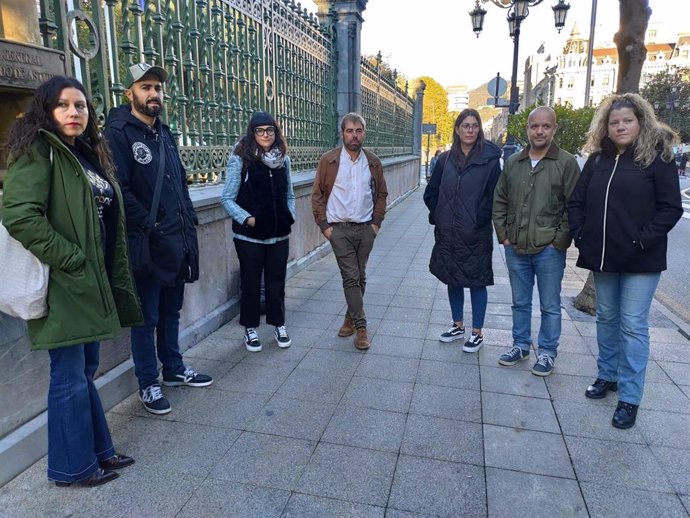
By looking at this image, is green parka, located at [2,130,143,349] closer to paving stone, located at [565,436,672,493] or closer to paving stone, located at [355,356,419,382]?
paving stone, located at [355,356,419,382]

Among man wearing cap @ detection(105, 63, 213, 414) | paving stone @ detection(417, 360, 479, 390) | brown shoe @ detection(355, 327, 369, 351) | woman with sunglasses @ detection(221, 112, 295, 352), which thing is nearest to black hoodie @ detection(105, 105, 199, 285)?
man wearing cap @ detection(105, 63, 213, 414)

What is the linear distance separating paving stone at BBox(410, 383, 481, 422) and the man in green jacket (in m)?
0.69

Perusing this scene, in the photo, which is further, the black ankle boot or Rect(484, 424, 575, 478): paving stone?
the black ankle boot

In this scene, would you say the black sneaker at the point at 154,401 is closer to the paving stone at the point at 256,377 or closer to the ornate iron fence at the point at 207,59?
the paving stone at the point at 256,377

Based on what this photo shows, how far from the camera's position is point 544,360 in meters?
3.98

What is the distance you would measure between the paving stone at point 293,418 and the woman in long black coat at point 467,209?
1.62m

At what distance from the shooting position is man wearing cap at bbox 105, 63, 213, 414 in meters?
3.04

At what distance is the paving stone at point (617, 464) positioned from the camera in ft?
8.67

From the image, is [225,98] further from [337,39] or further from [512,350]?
[337,39]

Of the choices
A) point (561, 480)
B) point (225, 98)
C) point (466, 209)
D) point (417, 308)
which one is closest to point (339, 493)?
point (561, 480)

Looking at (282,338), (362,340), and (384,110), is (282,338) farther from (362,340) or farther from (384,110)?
(384,110)

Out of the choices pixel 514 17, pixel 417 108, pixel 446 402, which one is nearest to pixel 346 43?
pixel 514 17

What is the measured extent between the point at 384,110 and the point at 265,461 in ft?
41.4

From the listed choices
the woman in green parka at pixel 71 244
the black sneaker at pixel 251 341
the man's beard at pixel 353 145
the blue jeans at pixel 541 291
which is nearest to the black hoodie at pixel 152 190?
the woman in green parka at pixel 71 244
